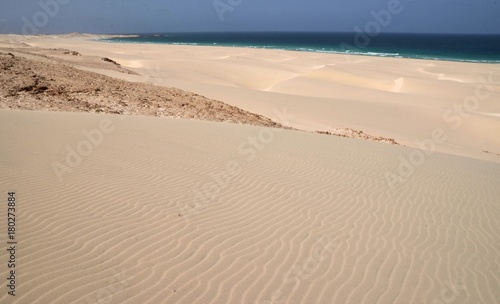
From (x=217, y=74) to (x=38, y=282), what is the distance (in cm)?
2554

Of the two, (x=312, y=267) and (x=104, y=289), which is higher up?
(x=104, y=289)

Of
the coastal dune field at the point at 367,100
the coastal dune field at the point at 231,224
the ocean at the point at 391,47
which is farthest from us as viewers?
the ocean at the point at 391,47

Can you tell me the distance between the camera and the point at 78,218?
15.5 feet

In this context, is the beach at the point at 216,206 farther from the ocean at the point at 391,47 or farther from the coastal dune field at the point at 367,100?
the ocean at the point at 391,47

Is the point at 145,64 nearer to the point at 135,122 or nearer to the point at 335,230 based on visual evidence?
the point at 135,122

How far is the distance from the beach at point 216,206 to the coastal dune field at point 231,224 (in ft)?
0.07

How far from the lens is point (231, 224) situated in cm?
500

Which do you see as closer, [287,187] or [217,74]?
[287,187]

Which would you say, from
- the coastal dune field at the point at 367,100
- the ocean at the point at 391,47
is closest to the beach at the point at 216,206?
the coastal dune field at the point at 367,100

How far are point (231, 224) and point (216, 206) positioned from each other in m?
0.68

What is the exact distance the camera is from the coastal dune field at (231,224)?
3.66 meters

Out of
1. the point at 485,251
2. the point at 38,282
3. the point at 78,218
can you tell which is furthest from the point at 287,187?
the point at 38,282

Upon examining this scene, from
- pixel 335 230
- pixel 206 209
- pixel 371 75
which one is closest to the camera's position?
pixel 335 230

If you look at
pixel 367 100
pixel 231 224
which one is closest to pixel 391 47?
pixel 367 100
